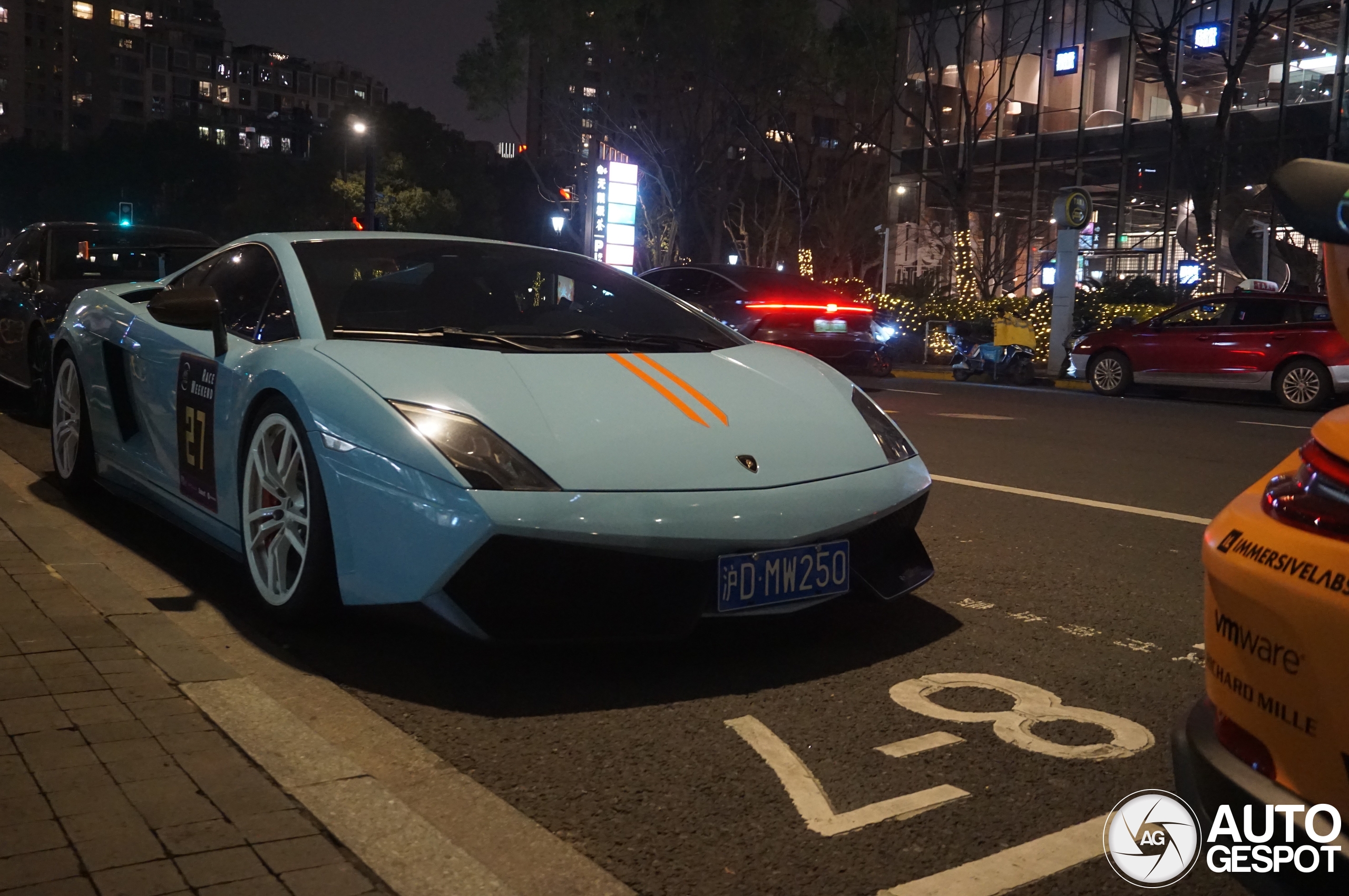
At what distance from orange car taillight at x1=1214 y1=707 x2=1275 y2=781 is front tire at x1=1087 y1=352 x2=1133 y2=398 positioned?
16.2 m

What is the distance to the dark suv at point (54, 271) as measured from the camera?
913 centimetres

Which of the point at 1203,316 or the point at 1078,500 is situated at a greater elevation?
the point at 1203,316

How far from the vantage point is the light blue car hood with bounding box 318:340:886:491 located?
12.4 ft

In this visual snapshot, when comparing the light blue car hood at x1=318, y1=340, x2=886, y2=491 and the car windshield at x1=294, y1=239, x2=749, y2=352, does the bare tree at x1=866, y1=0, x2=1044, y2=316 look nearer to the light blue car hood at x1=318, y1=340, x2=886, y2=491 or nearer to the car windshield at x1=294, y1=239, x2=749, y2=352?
the car windshield at x1=294, y1=239, x2=749, y2=352

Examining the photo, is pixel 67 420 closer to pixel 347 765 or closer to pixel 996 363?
pixel 347 765

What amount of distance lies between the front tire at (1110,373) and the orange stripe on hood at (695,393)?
14.2 meters

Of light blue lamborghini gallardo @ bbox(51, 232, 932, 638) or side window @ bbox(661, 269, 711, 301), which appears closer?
light blue lamborghini gallardo @ bbox(51, 232, 932, 638)

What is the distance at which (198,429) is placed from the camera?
16.0 ft

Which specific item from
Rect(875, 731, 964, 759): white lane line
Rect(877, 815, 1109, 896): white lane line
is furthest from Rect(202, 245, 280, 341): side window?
Rect(877, 815, 1109, 896): white lane line

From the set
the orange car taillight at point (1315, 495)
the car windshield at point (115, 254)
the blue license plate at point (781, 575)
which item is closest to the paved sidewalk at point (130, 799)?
the blue license plate at point (781, 575)

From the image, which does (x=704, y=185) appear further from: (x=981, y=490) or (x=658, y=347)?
(x=658, y=347)

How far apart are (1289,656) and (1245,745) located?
203 millimetres

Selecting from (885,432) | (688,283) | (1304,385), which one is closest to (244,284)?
(885,432)

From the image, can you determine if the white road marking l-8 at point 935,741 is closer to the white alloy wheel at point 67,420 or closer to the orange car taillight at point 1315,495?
the orange car taillight at point 1315,495
